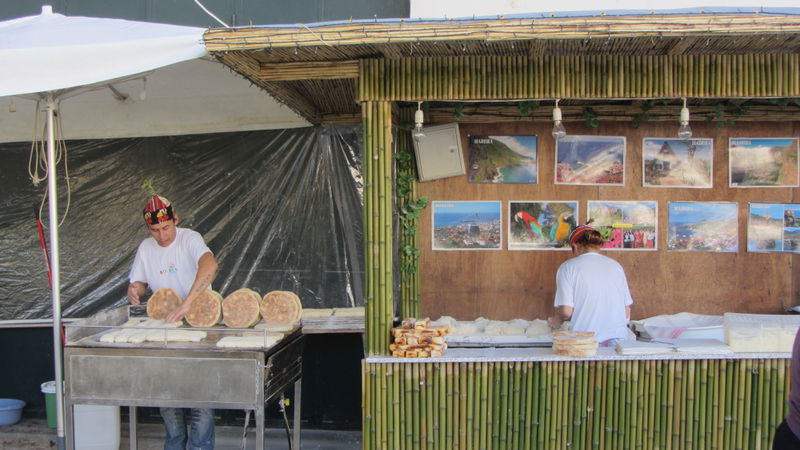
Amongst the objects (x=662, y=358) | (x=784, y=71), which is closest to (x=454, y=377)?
(x=662, y=358)

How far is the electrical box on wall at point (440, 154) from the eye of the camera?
5.17m

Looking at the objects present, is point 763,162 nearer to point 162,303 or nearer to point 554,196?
point 554,196

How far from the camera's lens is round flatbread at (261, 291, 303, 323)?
418cm

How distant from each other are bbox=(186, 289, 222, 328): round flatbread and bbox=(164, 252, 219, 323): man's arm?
39 mm

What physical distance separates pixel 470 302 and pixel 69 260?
3.69 meters

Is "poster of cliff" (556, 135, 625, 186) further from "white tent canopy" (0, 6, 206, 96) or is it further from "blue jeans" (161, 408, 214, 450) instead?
"blue jeans" (161, 408, 214, 450)

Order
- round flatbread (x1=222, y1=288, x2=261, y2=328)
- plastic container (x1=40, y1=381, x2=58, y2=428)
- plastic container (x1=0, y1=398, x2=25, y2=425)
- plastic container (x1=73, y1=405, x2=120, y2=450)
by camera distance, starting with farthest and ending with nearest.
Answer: plastic container (x1=0, y1=398, x2=25, y2=425) < plastic container (x1=40, y1=381, x2=58, y2=428) < plastic container (x1=73, y1=405, x2=120, y2=450) < round flatbread (x1=222, y1=288, x2=261, y2=328)

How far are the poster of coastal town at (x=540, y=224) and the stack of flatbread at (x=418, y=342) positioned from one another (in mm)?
1417

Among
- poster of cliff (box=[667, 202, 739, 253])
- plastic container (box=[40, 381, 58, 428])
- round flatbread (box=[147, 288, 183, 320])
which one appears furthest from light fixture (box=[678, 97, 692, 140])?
plastic container (box=[40, 381, 58, 428])

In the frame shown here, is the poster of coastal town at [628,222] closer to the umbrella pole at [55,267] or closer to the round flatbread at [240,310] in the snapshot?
the round flatbread at [240,310]

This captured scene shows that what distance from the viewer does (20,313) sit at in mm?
5945

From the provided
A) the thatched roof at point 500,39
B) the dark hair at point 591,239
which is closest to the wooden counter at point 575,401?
the dark hair at point 591,239

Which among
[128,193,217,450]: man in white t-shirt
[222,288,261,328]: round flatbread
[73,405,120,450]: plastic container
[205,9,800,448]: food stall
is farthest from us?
[73,405,120,450]: plastic container

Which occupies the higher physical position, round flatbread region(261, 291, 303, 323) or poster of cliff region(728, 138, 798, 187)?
poster of cliff region(728, 138, 798, 187)
